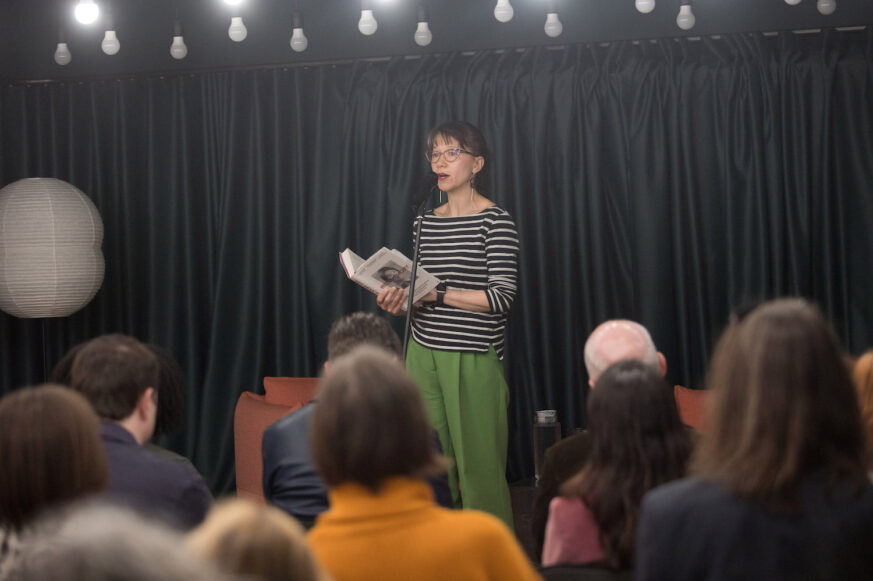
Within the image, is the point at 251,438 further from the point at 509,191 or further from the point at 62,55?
the point at 62,55

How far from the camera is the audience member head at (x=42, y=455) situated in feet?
4.63

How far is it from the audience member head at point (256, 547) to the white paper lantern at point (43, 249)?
390cm

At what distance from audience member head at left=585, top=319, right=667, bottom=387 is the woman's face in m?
1.49

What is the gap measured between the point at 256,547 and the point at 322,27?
163 inches

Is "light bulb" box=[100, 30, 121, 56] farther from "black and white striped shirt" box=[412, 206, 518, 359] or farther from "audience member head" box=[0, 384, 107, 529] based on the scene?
"audience member head" box=[0, 384, 107, 529]

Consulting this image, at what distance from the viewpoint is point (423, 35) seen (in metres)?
4.47

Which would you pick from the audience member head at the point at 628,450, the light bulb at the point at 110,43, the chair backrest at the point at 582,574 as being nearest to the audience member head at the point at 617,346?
the audience member head at the point at 628,450

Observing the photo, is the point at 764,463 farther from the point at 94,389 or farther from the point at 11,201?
the point at 11,201

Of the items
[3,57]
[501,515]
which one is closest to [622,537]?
[501,515]

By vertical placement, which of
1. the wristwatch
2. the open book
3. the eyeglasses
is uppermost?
the eyeglasses

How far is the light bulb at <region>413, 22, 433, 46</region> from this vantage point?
446 cm

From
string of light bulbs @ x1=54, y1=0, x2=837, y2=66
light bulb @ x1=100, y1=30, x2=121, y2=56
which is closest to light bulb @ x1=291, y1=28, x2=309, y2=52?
string of light bulbs @ x1=54, y1=0, x2=837, y2=66

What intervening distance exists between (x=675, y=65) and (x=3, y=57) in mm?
3218

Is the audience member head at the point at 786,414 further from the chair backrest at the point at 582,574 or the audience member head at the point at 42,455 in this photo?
the audience member head at the point at 42,455
